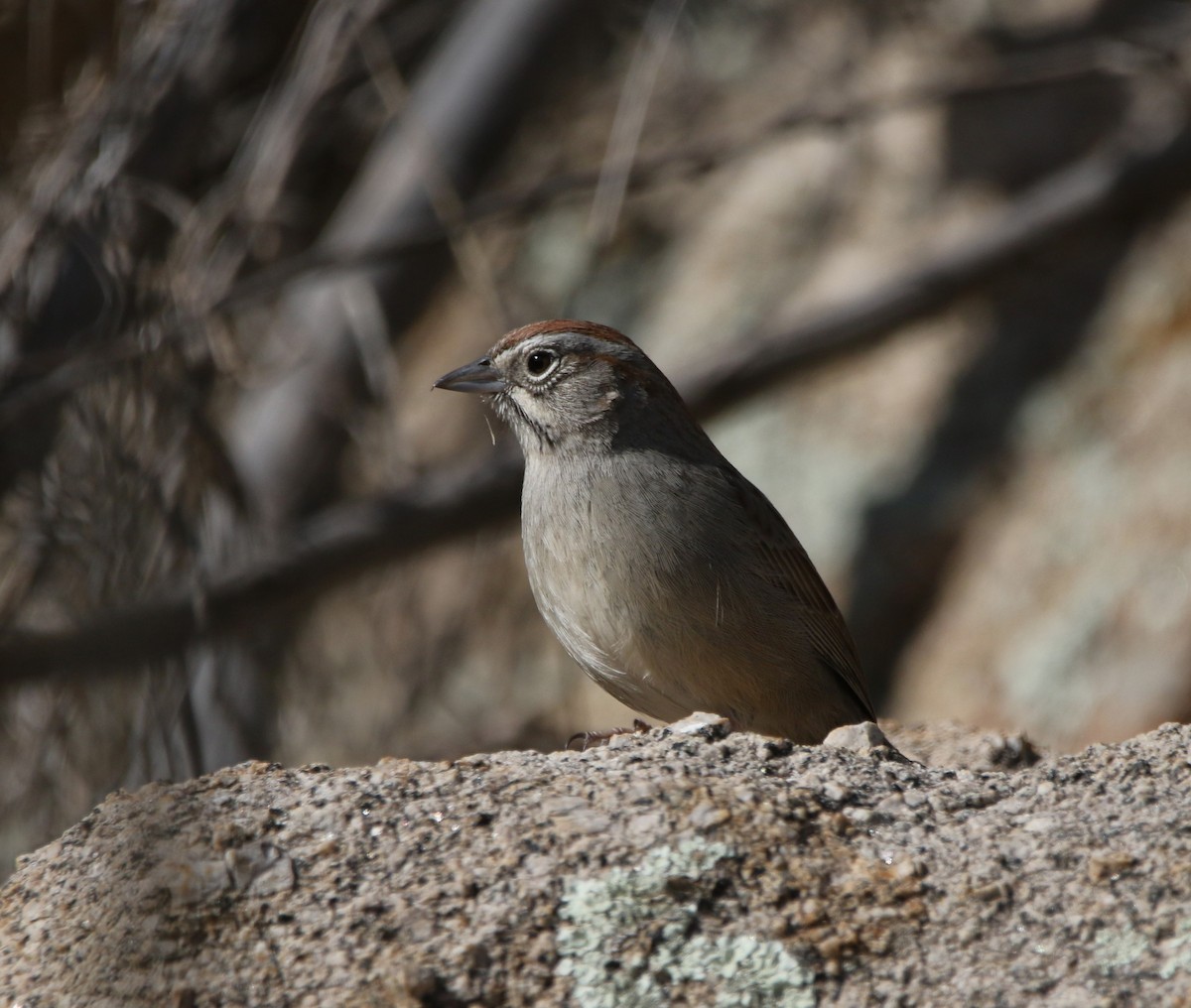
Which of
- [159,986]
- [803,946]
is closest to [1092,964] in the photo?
[803,946]

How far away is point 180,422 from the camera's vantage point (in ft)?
22.6

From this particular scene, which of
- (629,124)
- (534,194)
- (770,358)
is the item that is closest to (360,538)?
(534,194)

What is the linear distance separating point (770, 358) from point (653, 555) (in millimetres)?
3521

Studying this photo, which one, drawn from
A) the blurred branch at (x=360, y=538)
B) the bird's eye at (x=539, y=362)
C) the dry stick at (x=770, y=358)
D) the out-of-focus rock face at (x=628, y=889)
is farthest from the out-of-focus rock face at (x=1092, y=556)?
the out-of-focus rock face at (x=628, y=889)

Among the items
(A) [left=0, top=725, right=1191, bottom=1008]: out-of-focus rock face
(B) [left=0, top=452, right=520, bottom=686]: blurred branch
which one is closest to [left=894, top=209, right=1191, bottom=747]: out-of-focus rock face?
(B) [left=0, top=452, right=520, bottom=686]: blurred branch

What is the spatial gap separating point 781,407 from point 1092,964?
230 inches

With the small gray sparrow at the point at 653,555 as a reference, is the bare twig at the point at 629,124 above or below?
above

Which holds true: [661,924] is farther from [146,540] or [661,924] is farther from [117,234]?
[117,234]

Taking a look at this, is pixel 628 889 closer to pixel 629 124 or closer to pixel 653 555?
pixel 653 555

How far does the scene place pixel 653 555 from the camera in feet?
14.5

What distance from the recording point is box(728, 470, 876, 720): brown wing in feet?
16.1

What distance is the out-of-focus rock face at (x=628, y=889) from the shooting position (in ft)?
8.25

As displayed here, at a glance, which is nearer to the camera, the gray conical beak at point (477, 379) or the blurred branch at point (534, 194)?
the gray conical beak at point (477, 379)

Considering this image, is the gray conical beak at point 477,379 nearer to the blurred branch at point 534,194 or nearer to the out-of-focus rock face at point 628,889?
the blurred branch at point 534,194
